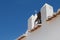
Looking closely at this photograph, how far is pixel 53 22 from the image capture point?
10383 mm

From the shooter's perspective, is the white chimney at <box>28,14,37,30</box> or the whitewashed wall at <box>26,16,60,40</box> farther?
the white chimney at <box>28,14,37,30</box>

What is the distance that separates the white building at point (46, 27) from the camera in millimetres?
10188

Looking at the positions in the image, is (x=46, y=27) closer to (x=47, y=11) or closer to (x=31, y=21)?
(x=47, y=11)

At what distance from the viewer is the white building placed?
1019 cm

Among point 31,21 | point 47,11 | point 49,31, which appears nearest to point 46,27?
point 49,31

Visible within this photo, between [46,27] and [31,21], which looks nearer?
[46,27]

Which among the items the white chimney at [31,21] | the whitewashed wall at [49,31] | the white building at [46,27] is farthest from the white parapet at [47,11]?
the white chimney at [31,21]

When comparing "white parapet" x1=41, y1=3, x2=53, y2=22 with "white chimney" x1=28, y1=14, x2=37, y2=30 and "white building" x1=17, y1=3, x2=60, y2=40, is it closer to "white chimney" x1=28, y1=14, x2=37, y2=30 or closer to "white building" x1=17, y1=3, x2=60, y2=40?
"white building" x1=17, y1=3, x2=60, y2=40

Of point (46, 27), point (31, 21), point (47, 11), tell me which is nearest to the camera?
point (46, 27)

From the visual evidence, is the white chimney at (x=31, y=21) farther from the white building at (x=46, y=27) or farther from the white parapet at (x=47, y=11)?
the white parapet at (x=47, y=11)

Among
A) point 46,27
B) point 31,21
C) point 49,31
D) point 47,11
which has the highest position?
point 31,21

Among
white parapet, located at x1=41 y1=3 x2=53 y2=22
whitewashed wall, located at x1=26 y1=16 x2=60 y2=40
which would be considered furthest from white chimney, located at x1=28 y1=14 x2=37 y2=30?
white parapet, located at x1=41 y1=3 x2=53 y2=22

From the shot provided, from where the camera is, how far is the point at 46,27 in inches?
423

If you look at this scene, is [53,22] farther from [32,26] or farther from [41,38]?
[32,26]
